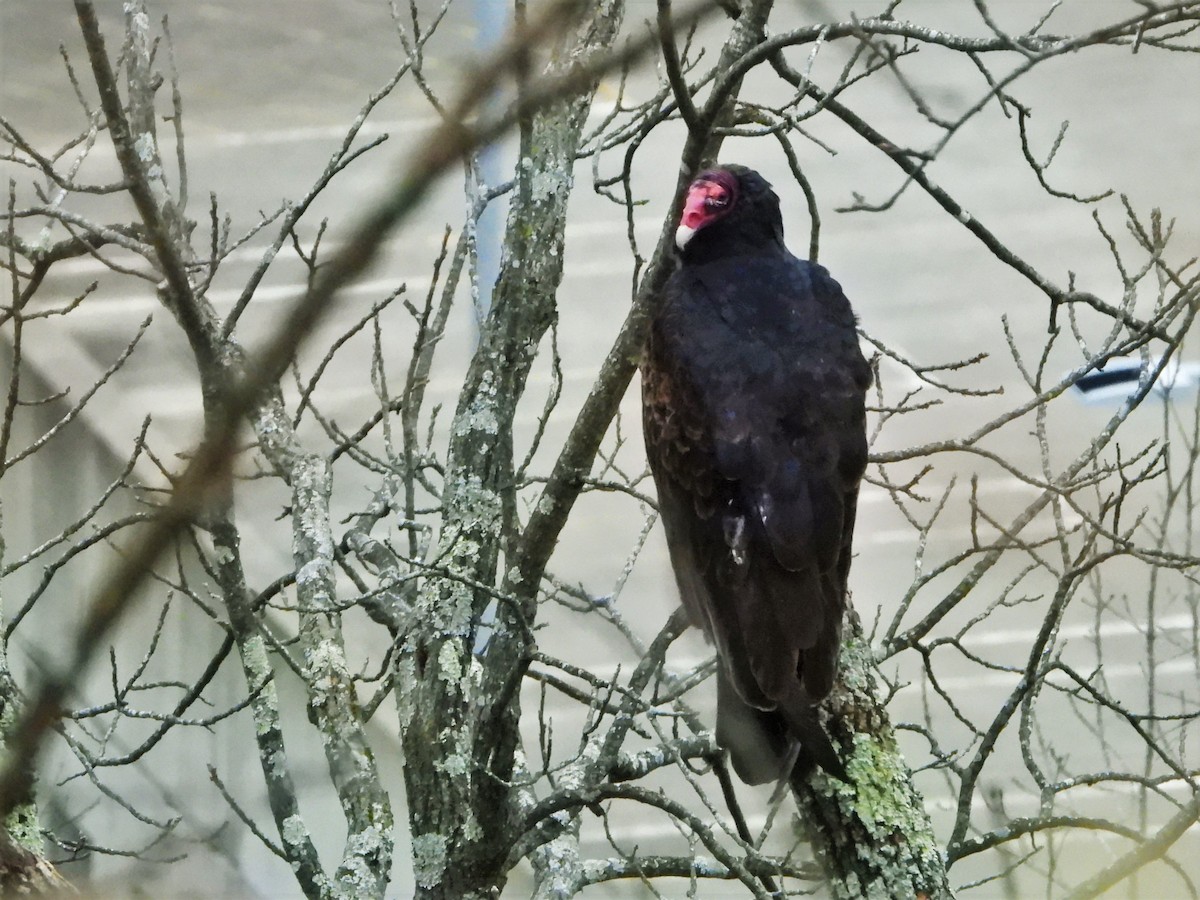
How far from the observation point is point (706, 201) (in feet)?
6.87

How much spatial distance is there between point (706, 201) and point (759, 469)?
532 millimetres

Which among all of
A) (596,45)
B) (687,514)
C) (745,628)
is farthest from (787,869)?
(596,45)

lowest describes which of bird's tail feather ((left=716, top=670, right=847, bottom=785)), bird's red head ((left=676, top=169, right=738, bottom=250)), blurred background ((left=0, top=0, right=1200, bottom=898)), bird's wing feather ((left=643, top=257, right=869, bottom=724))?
bird's tail feather ((left=716, top=670, right=847, bottom=785))

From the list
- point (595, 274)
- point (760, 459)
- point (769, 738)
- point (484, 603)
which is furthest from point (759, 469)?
point (595, 274)

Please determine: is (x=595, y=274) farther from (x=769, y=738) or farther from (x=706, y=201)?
(x=769, y=738)

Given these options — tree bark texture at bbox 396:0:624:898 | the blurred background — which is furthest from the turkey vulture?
the blurred background

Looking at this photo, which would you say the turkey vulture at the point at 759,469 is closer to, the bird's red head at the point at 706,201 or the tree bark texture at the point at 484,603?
the bird's red head at the point at 706,201

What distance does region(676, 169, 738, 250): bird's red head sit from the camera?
207 centimetres

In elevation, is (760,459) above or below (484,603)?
above

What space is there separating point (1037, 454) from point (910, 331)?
630 mm

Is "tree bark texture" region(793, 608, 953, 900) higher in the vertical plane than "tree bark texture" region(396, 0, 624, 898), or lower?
lower

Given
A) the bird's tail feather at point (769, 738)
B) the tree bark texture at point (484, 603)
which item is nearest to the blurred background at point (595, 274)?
the tree bark texture at point (484, 603)

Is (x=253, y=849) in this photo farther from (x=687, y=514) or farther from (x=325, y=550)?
(x=687, y=514)

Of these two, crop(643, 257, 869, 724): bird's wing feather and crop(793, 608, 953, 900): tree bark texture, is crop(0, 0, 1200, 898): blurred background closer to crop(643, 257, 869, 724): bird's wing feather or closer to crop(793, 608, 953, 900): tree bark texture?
crop(643, 257, 869, 724): bird's wing feather
